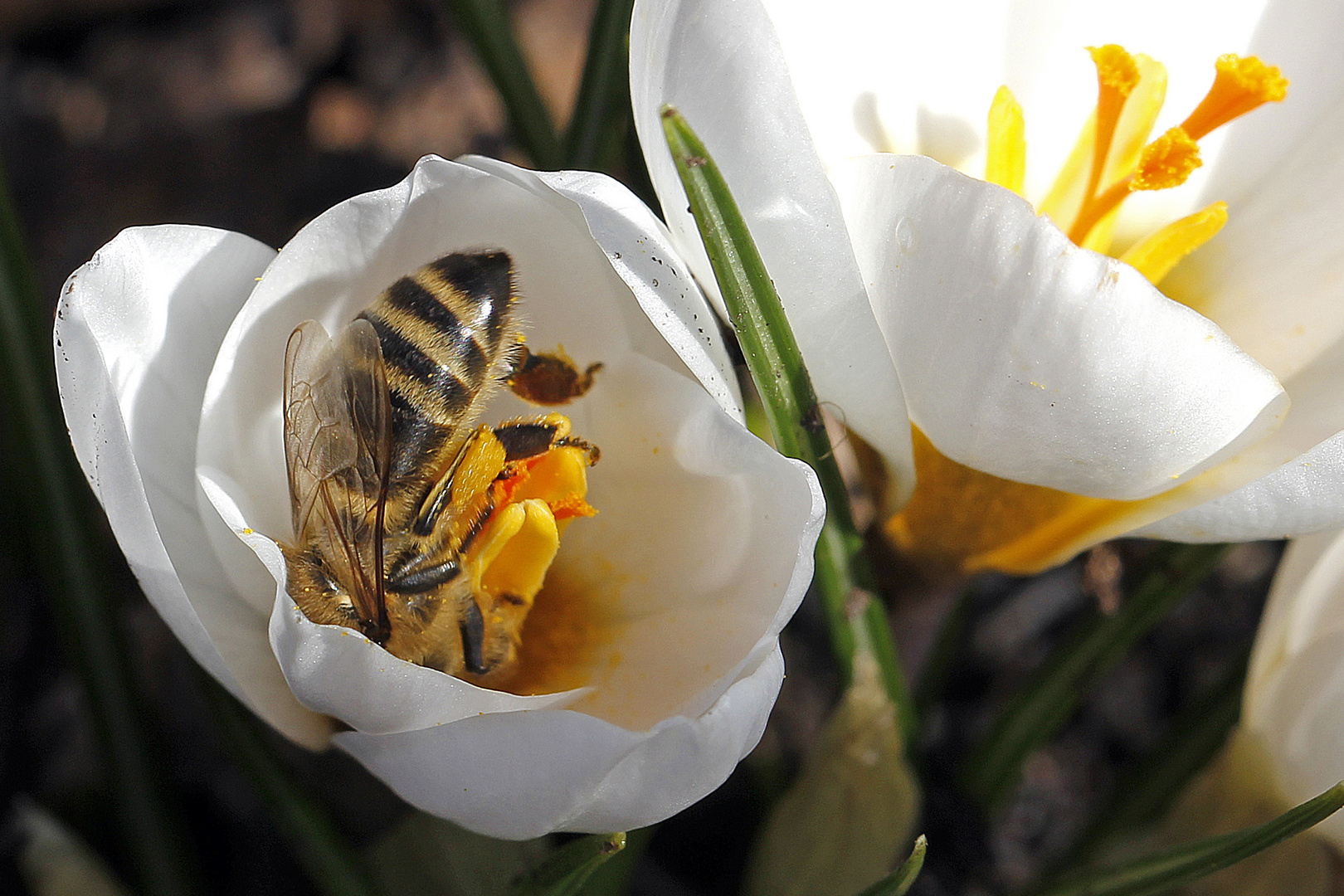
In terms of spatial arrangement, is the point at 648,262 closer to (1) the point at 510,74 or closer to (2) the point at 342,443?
(2) the point at 342,443

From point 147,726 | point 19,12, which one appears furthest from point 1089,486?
point 19,12

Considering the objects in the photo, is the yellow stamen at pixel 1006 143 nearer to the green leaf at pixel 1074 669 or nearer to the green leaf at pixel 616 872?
the green leaf at pixel 1074 669

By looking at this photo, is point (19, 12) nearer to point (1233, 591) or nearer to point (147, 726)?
point (147, 726)

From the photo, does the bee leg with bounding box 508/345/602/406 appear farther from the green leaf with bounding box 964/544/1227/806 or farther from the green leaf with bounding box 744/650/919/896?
the green leaf with bounding box 964/544/1227/806

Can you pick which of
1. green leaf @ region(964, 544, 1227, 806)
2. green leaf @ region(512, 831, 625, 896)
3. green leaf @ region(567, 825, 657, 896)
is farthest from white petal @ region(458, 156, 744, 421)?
green leaf @ region(964, 544, 1227, 806)

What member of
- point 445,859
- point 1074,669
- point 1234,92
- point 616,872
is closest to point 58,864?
point 445,859

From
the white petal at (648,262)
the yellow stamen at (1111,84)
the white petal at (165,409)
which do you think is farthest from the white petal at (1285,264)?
the white petal at (165,409)
